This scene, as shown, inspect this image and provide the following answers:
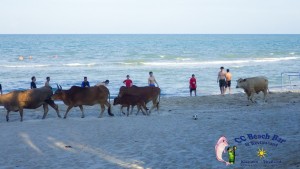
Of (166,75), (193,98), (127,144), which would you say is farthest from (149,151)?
(166,75)

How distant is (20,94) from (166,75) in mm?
21846

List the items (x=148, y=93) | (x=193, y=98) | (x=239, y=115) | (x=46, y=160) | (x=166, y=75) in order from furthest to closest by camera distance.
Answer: (x=166, y=75)
(x=193, y=98)
(x=148, y=93)
(x=239, y=115)
(x=46, y=160)

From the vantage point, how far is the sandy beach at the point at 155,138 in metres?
9.46

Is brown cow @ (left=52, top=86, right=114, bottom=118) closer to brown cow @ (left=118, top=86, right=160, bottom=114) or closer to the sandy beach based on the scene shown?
the sandy beach

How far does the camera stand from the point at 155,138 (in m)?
11.9

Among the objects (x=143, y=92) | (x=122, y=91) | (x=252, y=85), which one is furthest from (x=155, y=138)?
(x=252, y=85)

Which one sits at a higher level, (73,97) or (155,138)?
(73,97)

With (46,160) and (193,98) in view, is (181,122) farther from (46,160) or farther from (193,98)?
(193,98)

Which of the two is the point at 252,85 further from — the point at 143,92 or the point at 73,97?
the point at 73,97

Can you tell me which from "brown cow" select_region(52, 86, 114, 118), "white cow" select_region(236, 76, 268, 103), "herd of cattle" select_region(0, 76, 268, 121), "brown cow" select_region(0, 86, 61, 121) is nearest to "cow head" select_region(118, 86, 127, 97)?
"herd of cattle" select_region(0, 76, 268, 121)

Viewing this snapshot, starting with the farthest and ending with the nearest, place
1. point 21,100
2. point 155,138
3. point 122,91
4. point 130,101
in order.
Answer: point 122,91
point 130,101
point 21,100
point 155,138

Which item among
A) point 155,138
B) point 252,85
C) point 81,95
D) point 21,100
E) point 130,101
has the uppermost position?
point 252,85

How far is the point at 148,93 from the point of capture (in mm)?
16391

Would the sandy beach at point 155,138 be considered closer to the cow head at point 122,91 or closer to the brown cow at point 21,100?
the brown cow at point 21,100
